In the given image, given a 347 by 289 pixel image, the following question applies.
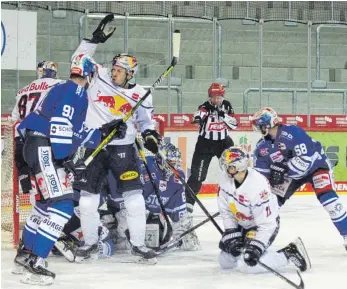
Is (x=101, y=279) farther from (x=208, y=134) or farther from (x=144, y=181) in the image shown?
(x=208, y=134)

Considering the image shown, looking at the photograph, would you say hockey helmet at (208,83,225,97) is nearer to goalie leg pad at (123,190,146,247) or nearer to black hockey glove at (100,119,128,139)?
black hockey glove at (100,119,128,139)

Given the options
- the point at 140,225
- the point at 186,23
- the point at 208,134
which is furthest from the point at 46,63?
the point at 186,23

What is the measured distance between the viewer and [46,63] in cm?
483

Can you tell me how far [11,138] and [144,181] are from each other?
0.92 meters

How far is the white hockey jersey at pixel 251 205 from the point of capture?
12.7 feet

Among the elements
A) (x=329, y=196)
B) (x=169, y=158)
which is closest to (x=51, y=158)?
(x=169, y=158)

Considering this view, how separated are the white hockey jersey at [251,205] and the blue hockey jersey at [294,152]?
0.60m

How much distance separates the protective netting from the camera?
28.4 ft

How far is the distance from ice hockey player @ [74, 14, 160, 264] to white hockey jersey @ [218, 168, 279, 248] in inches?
19.2

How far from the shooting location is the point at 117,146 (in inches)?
170

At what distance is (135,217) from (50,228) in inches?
29.4

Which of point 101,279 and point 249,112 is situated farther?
point 249,112

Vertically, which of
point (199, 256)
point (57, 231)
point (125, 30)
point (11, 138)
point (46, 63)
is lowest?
point (199, 256)

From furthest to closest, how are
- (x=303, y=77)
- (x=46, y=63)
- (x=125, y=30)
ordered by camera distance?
(x=303, y=77), (x=125, y=30), (x=46, y=63)
